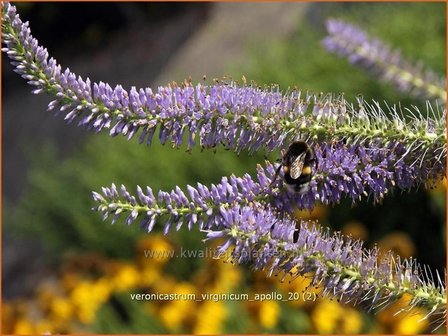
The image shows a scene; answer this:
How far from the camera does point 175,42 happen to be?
1438 cm

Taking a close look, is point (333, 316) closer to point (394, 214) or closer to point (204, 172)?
point (394, 214)

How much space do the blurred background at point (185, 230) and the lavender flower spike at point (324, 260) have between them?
0.14 meters

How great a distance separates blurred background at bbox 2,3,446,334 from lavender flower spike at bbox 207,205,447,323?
0.14m

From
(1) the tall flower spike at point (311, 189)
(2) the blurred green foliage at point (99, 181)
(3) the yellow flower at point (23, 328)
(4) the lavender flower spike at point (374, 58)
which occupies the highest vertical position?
(2) the blurred green foliage at point (99, 181)

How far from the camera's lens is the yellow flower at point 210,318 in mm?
5047

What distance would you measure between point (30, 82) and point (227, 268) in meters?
3.81

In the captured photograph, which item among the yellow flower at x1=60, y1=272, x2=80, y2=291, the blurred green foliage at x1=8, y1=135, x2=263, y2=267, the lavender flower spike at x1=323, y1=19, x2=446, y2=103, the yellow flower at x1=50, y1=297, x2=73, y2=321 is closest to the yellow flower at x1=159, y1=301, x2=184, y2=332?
the yellow flower at x1=50, y1=297, x2=73, y2=321

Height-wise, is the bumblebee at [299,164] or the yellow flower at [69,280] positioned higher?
the yellow flower at [69,280]

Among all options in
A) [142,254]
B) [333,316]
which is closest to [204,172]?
[142,254]

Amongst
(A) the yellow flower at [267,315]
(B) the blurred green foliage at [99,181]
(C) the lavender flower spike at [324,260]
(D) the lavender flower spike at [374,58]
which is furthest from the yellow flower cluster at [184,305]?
(C) the lavender flower spike at [324,260]

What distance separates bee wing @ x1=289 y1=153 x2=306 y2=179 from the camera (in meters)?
1.80

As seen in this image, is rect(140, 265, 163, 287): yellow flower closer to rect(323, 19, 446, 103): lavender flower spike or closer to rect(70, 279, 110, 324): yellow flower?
rect(70, 279, 110, 324): yellow flower

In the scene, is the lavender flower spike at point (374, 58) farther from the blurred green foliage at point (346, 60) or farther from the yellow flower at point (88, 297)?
the yellow flower at point (88, 297)

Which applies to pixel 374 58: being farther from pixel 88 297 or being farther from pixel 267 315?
pixel 88 297
